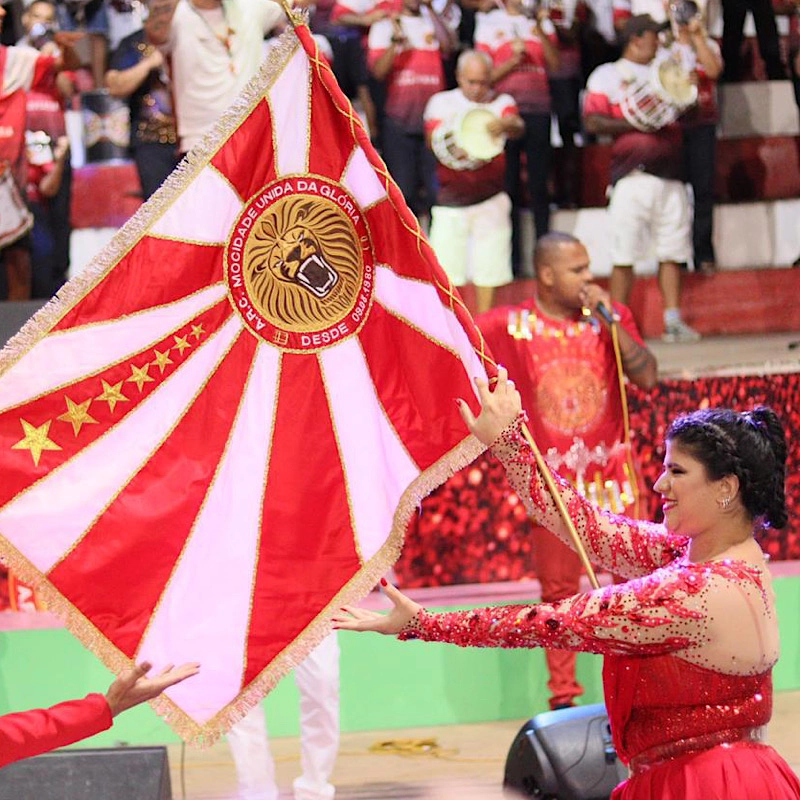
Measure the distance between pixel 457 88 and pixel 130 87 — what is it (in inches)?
61.4

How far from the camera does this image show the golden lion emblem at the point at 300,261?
3340 mm

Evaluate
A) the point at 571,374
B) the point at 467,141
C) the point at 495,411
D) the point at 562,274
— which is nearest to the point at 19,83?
the point at 467,141

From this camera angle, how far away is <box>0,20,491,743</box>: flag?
3.26 metres

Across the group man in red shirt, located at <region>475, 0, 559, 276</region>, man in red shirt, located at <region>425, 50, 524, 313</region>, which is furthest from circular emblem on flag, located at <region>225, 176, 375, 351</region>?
man in red shirt, located at <region>475, 0, 559, 276</region>

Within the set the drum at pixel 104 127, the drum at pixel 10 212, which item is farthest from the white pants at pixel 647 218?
the drum at pixel 10 212

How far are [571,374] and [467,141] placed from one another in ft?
6.35

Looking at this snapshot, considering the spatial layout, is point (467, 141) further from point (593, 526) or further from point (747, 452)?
point (747, 452)

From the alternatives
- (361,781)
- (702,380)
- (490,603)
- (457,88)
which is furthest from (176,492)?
(457,88)

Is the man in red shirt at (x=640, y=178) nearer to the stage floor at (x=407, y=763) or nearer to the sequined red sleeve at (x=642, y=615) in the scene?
the stage floor at (x=407, y=763)

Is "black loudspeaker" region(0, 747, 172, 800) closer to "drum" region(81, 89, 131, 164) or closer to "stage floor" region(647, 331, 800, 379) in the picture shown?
"stage floor" region(647, 331, 800, 379)

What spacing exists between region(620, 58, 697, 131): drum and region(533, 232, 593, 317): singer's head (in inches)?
80.8

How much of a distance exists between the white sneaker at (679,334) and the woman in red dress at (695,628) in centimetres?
456

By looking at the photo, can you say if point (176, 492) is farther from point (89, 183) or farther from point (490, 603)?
point (89, 183)

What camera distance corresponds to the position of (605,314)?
5.32m
